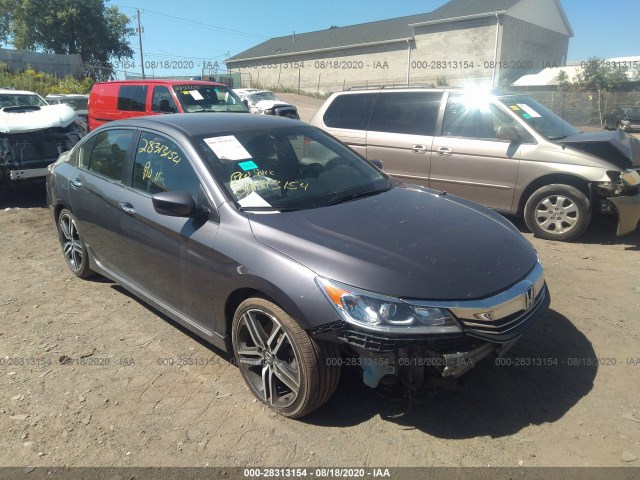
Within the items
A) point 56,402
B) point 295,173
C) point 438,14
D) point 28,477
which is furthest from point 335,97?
point 438,14

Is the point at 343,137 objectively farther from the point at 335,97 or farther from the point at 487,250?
the point at 487,250

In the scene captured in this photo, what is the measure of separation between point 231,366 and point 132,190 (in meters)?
1.54

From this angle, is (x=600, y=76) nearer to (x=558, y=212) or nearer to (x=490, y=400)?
(x=558, y=212)

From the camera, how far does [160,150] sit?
356 centimetres

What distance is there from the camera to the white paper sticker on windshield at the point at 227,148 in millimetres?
3324

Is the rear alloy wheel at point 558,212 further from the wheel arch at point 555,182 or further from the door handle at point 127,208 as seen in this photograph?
the door handle at point 127,208

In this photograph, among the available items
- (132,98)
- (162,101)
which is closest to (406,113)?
(162,101)

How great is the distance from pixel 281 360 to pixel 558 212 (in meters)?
4.43

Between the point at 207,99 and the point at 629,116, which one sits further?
the point at 629,116

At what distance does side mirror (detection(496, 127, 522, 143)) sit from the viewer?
592 cm

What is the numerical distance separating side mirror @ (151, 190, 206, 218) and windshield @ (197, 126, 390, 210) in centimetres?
25

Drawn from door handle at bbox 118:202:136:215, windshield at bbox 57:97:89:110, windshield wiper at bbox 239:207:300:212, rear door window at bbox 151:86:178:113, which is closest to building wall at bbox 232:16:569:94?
windshield at bbox 57:97:89:110

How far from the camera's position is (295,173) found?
3.48 meters

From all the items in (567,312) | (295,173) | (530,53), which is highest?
(530,53)
